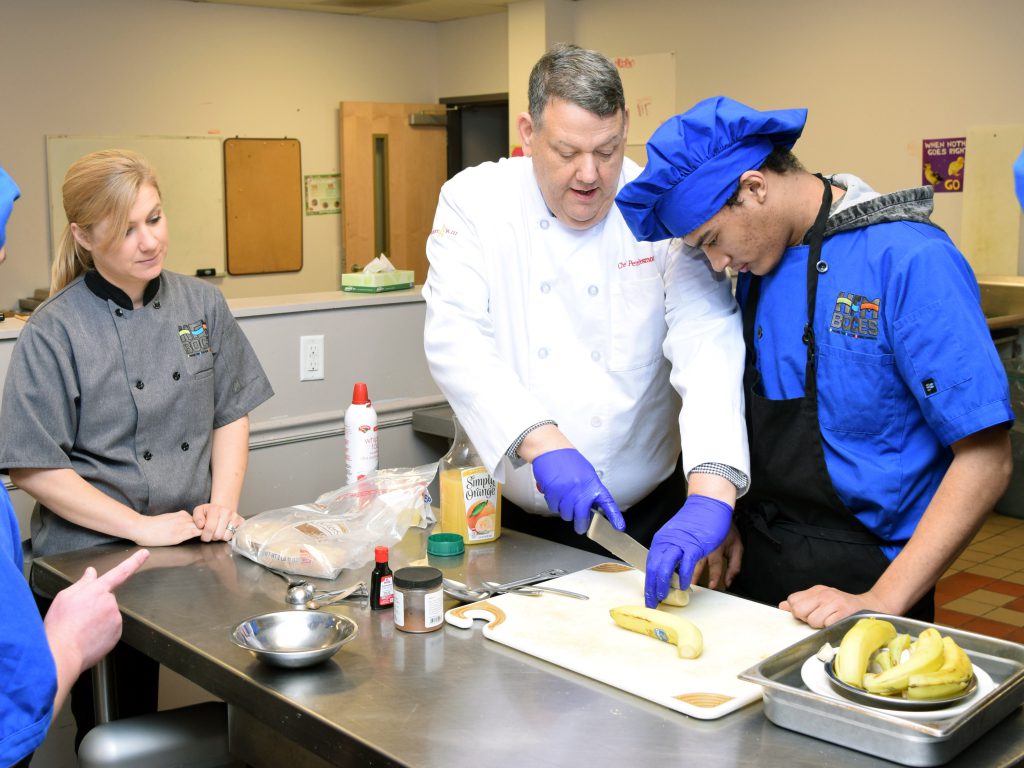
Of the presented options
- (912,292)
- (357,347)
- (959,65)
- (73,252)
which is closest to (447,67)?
(959,65)

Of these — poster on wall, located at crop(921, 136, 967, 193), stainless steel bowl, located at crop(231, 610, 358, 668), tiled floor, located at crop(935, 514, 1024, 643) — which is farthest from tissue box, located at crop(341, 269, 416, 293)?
poster on wall, located at crop(921, 136, 967, 193)

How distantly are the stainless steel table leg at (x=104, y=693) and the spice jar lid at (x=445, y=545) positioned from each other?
615mm

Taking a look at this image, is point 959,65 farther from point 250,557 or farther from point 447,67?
point 250,557

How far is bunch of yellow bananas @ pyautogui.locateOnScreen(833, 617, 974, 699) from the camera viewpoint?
1.23 m

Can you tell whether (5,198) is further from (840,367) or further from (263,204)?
(263,204)

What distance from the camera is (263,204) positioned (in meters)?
7.36

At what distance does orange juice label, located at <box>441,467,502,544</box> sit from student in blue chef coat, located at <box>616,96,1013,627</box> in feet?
1.51

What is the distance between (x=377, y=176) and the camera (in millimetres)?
7914

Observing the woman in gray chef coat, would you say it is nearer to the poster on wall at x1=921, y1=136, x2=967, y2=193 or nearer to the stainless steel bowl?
the stainless steel bowl

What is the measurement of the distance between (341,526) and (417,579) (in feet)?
1.45

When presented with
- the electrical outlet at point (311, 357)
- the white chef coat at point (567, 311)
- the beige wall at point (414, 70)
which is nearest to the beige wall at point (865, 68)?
the beige wall at point (414, 70)

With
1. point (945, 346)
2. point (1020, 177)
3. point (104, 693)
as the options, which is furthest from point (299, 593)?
point (1020, 177)

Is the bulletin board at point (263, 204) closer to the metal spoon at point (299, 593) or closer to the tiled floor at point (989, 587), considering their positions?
the tiled floor at point (989, 587)

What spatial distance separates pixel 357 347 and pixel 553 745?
209 centimetres
